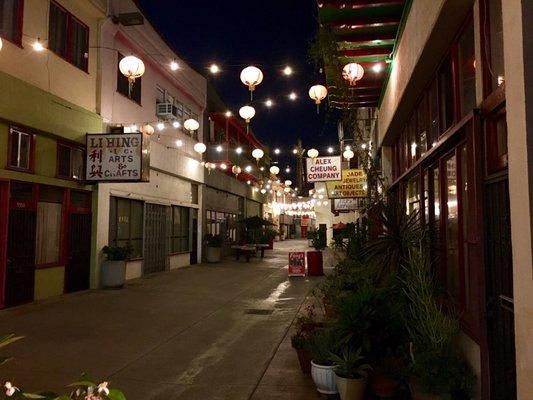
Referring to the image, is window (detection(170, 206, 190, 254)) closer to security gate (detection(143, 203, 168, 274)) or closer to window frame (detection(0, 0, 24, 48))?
security gate (detection(143, 203, 168, 274))

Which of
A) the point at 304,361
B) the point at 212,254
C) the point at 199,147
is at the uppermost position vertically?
the point at 199,147

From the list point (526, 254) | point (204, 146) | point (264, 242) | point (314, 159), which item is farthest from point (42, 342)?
point (264, 242)

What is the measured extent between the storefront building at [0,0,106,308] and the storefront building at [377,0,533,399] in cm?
820

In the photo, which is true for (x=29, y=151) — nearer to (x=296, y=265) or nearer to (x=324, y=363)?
(x=324, y=363)

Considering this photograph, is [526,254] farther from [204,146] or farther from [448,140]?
[204,146]

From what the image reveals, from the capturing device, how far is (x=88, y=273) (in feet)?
43.8

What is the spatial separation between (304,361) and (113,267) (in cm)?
907

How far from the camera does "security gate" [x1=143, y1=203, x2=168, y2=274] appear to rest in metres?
17.3

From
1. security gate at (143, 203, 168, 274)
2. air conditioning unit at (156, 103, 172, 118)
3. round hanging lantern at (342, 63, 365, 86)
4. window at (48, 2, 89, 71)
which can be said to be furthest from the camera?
air conditioning unit at (156, 103, 172, 118)

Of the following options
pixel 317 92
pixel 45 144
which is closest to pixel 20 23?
pixel 45 144

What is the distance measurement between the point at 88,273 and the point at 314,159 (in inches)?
351

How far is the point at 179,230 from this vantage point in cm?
2066

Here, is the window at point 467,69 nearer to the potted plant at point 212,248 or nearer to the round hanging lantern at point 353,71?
the round hanging lantern at point 353,71

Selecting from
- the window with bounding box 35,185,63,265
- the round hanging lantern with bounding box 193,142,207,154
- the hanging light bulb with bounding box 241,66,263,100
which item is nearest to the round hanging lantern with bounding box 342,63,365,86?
the hanging light bulb with bounding box 241,66,263,100
